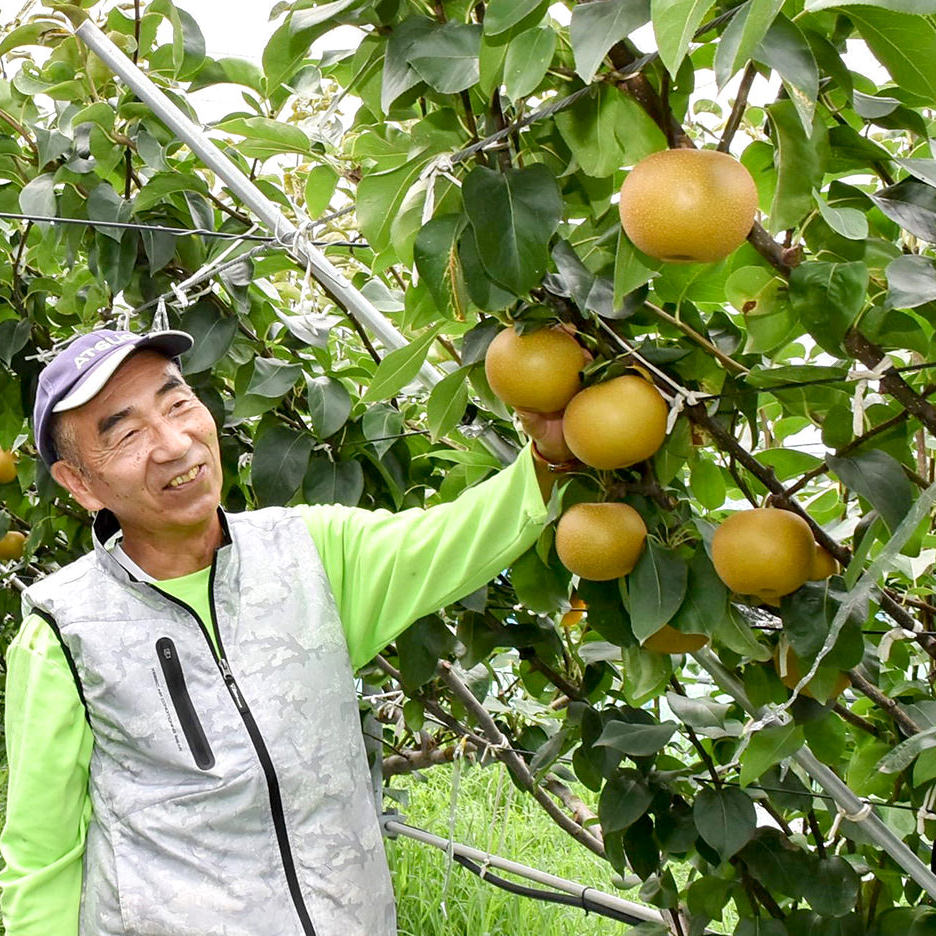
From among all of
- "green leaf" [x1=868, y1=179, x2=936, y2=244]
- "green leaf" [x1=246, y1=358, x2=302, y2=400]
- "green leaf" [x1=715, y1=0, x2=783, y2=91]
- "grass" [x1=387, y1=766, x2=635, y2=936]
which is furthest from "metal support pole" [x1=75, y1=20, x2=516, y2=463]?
"grass" [x1=387, y1=766, x2=635, y2=936]

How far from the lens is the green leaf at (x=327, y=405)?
1.62 m

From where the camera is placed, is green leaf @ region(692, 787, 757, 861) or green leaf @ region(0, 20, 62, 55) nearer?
green leaf @ region(692, 787, 757, 861)

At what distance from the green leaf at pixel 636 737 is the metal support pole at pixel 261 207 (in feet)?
1.17

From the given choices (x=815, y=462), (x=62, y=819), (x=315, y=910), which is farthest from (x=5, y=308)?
(x=815, y=462)

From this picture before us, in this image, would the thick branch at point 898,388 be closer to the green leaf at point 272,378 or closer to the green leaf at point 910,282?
the green leaf at point 910,282

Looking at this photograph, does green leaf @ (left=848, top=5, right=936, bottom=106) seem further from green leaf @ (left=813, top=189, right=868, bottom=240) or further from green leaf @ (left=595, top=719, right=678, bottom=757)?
green leaf @ (left=595, top=719, right=678, bottom=757)

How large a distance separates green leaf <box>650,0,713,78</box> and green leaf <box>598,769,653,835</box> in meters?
1.02

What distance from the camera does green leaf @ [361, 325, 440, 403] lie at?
127cm

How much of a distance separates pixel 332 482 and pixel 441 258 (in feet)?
2.11

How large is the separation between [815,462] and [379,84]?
591mm

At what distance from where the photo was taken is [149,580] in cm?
136

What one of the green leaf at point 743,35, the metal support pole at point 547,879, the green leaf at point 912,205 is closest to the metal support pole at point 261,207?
the green leaf at point 912,205

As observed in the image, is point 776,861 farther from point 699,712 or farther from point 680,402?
point 680,402

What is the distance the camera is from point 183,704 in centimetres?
132
